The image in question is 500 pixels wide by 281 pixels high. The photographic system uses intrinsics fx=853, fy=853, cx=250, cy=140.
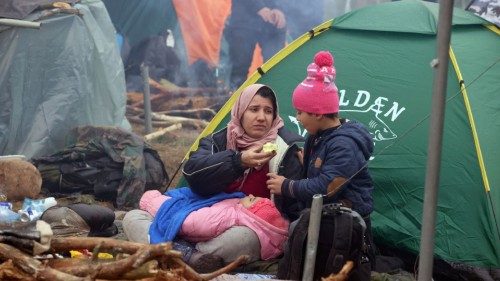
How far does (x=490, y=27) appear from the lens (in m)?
5.33

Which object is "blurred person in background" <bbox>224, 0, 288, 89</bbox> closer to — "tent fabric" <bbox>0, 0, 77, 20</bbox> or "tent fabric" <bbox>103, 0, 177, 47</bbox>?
"tent fabric" <bbox>103, 0, 177, 47</bbox>

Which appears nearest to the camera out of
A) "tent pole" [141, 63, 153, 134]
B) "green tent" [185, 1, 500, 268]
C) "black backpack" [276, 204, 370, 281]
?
"black backpack" [276, 204, 370, 281]

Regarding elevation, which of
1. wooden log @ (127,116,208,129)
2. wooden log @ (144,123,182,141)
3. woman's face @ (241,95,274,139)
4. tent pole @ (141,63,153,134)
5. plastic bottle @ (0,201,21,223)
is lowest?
wooden log @ (127,116,208,129)

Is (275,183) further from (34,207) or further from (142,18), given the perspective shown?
(142,18)

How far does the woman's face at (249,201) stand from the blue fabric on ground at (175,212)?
0.23ft

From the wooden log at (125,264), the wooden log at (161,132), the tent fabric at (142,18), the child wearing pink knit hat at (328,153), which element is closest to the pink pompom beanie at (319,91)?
the child wearing pink knit hat at (328,153)

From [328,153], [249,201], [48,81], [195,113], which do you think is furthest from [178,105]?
[328,153]

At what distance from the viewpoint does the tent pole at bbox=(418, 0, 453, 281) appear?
2490 mm

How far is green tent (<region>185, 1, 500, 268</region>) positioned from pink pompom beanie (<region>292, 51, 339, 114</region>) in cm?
47

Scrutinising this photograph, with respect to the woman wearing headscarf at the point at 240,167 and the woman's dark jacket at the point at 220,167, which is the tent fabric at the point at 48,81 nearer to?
the woman wearing headscarf at the point at 240,167

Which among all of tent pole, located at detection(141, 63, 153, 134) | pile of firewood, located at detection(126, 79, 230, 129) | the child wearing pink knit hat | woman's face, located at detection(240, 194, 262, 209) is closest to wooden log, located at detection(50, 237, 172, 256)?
the child wearing pink knit hat

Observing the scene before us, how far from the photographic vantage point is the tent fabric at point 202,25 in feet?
40.1

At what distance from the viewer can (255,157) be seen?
4352mm

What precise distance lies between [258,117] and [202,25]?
783 centimetres
